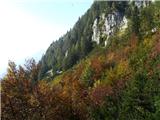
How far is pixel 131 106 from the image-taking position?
5409cm

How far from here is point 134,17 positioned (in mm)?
165500

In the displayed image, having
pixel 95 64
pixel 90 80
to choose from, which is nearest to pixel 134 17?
pixel 95 64

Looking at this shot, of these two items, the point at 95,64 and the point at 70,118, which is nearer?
the point at 70,118

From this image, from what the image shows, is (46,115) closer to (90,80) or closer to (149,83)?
(149,83)

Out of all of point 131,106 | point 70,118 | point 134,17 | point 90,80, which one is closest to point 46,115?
point 70,118

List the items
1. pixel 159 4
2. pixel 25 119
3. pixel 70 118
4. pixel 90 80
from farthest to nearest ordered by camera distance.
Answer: pixel 159 4 → pixel 90 80 → pixel 70 118 → pixel 25 119

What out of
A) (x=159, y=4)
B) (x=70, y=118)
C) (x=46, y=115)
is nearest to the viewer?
(x=46, y=115)

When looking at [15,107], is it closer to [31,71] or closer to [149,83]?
[31,71]

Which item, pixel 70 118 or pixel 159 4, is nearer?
pixel 70 118

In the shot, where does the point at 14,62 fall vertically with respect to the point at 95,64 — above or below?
below

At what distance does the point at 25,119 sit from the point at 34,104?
1799 millimetres

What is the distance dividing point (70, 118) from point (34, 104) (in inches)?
471

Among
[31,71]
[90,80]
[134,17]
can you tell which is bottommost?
[31,71]

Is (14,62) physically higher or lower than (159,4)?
lower
